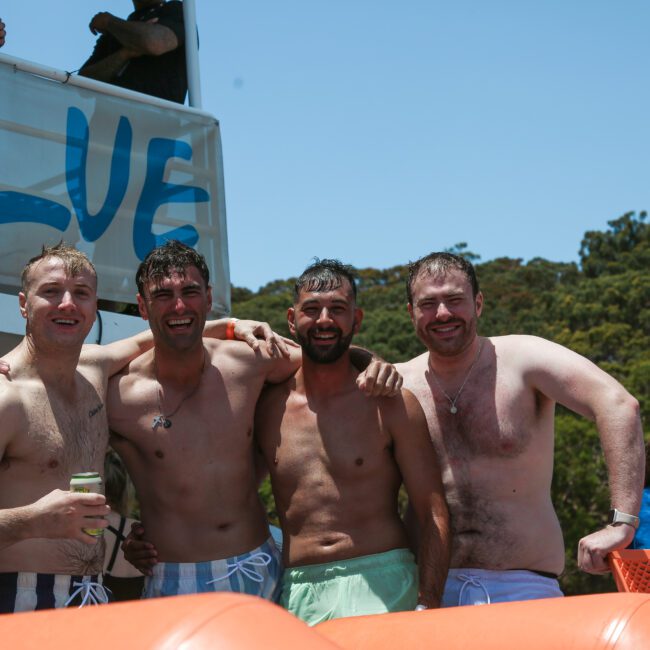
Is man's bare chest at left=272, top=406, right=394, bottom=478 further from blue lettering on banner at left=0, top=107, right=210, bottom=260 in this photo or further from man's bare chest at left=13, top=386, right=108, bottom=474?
blue lettering on banner at left=0, top=107, right=210, bottom=260

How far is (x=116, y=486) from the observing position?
5.16m

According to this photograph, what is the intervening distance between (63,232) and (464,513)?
3056mm

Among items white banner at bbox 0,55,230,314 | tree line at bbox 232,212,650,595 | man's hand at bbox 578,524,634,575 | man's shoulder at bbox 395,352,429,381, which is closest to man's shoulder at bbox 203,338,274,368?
man's shoulder at bbox 395,352,429,381

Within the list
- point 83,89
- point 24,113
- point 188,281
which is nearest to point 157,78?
point 83,89

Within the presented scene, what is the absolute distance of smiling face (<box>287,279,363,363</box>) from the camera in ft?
12.7

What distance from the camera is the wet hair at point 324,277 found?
391cm

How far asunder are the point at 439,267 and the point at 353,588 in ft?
4.45

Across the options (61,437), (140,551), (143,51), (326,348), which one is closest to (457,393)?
(326,348)

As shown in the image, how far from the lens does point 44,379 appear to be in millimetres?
3531

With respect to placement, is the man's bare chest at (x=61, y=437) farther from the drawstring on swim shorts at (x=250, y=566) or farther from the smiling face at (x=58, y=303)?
the drawstring on swim shorts at (x=250, y=566)

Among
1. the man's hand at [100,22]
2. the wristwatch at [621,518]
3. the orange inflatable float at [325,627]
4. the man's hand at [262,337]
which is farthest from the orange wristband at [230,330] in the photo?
the man's hand at [100,22]

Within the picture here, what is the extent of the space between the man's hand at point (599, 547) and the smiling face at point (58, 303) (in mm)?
1973

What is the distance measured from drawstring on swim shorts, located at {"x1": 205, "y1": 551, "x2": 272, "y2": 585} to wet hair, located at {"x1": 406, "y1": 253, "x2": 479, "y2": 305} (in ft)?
4.07

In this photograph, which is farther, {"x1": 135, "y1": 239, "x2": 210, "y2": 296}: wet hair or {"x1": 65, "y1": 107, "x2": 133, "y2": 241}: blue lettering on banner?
{"x1": 65, "y1": 107, "x2": 133, "y2": 241}: blue lettering on banner
